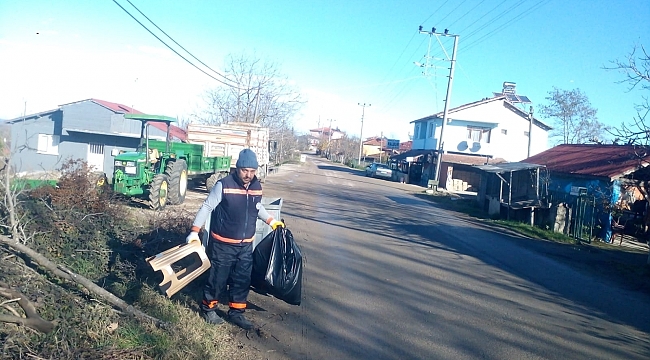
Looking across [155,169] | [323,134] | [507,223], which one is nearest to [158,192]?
→ [155,169]

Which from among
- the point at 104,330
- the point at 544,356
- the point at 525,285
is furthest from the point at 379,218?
the point at 104,330

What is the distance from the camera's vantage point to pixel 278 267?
593 centimetres

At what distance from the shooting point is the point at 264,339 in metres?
5.64

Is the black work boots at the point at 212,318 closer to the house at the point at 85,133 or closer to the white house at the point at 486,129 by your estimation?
the house at the point at 85,133

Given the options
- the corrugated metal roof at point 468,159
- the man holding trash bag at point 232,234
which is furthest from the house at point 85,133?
the man holding trash bag at point 232,234

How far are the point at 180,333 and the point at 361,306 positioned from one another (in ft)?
8.64

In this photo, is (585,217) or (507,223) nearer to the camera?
(585,217)

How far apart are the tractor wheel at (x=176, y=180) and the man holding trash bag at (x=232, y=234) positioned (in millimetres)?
9500

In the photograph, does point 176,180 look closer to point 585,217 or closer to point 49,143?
point 585,217

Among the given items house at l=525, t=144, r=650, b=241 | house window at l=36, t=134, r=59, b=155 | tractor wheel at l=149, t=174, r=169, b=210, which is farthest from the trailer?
house window at l=36, t=134, r=59, b=155

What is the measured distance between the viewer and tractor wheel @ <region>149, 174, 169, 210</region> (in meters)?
13.7

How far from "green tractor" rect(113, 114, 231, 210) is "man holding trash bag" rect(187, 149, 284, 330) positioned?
8.38 m

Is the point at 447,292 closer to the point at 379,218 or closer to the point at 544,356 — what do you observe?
the point at 544,356

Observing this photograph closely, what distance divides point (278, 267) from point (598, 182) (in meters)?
19.6
